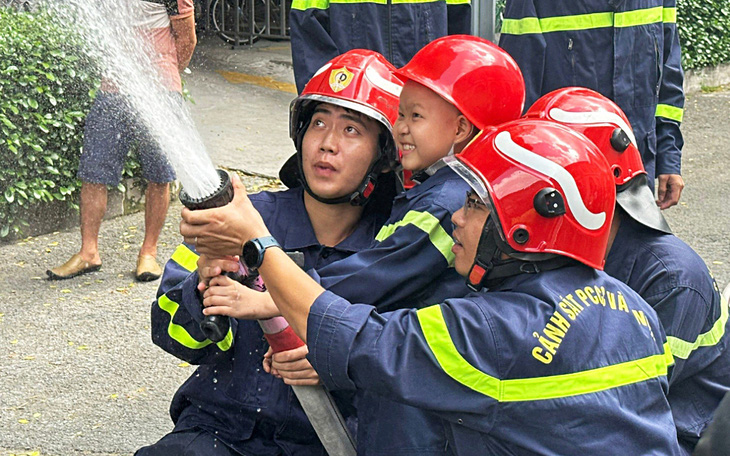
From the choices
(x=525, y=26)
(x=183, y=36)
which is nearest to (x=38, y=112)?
(x=183, y=36)

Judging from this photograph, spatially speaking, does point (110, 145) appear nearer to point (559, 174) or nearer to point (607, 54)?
point (607, 54)

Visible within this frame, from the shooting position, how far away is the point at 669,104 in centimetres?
470

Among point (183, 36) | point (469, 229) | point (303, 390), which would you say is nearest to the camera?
point (469, 229)

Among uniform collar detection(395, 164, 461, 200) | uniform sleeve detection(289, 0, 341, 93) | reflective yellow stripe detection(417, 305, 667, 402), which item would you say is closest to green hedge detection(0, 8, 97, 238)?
uniform sleeve detection(289, 0, 341, 93)

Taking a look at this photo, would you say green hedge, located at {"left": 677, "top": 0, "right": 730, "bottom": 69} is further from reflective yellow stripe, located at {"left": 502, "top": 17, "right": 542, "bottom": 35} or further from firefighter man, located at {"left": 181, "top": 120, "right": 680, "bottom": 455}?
firefighter man, located at {"left": 181, "top": 120, "right": 680, "bottom": 455}

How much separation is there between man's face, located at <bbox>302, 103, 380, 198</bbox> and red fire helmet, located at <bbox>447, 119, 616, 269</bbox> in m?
0.76

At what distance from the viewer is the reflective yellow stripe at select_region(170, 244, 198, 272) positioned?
284cm

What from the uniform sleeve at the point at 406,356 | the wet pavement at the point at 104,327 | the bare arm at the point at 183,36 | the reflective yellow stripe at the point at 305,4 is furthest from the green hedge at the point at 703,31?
the uniform sleeve at the point at 406,356

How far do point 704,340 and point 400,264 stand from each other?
2.80 ft

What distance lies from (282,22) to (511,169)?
12.1m

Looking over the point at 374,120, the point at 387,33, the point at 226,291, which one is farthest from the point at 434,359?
the point at 387,33

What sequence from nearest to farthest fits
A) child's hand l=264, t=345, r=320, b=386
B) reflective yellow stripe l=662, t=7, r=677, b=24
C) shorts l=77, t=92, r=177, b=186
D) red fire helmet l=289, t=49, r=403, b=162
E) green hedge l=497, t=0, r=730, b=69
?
child's hand l=264, t=345, r=320, b=386, red fire helmet l=289, t=49, r=403, b=162, reflective yellow stripe l=662, t=7, r=677, b=24, shorts l=77, t=92, r=177, b=186, green hedge l=497, t=0, r=730, b=69

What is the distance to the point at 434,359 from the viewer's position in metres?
2.10

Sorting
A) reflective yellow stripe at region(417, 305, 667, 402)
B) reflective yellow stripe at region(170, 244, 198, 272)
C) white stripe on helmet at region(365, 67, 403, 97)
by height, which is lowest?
reflective yellow stripe at region(170, 244, 198, 272)
